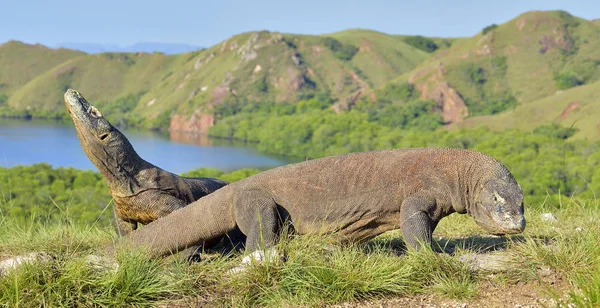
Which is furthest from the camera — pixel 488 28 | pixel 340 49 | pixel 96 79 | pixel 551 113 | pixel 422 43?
pixel 422 43

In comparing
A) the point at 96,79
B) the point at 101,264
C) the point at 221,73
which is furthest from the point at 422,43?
the point at 101,264

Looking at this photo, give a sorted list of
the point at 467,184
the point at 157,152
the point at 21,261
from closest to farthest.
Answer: the point at 21,261
the point at 467,184
the point at 157,152

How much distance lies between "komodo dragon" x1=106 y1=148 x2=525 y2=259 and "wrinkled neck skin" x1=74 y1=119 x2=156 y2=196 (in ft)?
3.34

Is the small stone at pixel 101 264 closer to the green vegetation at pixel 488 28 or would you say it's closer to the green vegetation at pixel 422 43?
the green vegetation at pixel 488 28

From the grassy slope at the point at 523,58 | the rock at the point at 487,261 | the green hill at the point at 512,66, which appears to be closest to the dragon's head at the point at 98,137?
the rock at the point at 487,261

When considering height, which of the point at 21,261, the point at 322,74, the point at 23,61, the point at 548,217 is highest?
the point at 21,261

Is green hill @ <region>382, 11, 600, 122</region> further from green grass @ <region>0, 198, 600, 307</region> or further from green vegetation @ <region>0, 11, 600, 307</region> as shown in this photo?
green grass @ <region>0, 198, 600, 307</region>

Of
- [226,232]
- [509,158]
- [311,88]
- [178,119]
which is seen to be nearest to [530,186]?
[509,158]

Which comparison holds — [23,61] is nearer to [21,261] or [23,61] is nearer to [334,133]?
[334,133]

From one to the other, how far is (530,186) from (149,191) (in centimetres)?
3441

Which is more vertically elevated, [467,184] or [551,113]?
Result: [467,184]

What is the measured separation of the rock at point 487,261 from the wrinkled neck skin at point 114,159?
3.21m

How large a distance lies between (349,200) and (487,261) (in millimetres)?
1172

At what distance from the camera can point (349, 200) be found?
5.27 m
